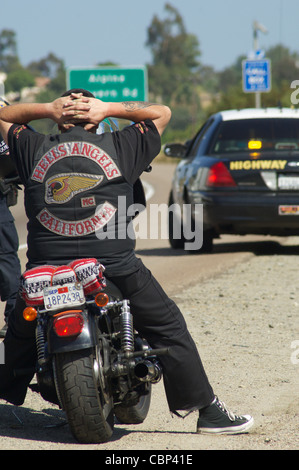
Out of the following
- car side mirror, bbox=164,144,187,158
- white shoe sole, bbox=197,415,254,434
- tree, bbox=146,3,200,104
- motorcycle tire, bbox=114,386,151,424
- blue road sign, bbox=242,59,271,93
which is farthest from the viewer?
tree, bbox=146,3,200,104

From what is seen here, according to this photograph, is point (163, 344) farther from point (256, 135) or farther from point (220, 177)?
point (256, 135)

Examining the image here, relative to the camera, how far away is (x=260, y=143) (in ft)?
37.8

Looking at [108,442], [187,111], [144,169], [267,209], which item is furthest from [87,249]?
[187,111]

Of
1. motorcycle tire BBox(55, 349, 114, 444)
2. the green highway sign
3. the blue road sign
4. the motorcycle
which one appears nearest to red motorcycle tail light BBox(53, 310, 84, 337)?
the motorcycle

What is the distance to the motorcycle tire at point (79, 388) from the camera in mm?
4195

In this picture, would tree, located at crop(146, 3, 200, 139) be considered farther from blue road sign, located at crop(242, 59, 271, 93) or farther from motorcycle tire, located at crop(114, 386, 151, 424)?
motorcycle tire, located at crop(114, 386, 151, 424)

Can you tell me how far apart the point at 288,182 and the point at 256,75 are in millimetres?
16602

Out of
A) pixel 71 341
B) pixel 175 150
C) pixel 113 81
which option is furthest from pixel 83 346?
pixel 113 81

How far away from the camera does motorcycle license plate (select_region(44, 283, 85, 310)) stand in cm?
420

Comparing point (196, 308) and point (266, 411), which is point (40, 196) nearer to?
point (266, 411)

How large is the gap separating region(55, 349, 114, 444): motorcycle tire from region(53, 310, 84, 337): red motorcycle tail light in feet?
0.36

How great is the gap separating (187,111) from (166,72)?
6929 millimetres

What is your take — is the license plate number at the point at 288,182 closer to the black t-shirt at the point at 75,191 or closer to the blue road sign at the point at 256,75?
Answer: the black t-shirt at the point at 75,191

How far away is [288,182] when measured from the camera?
37.1 feet
